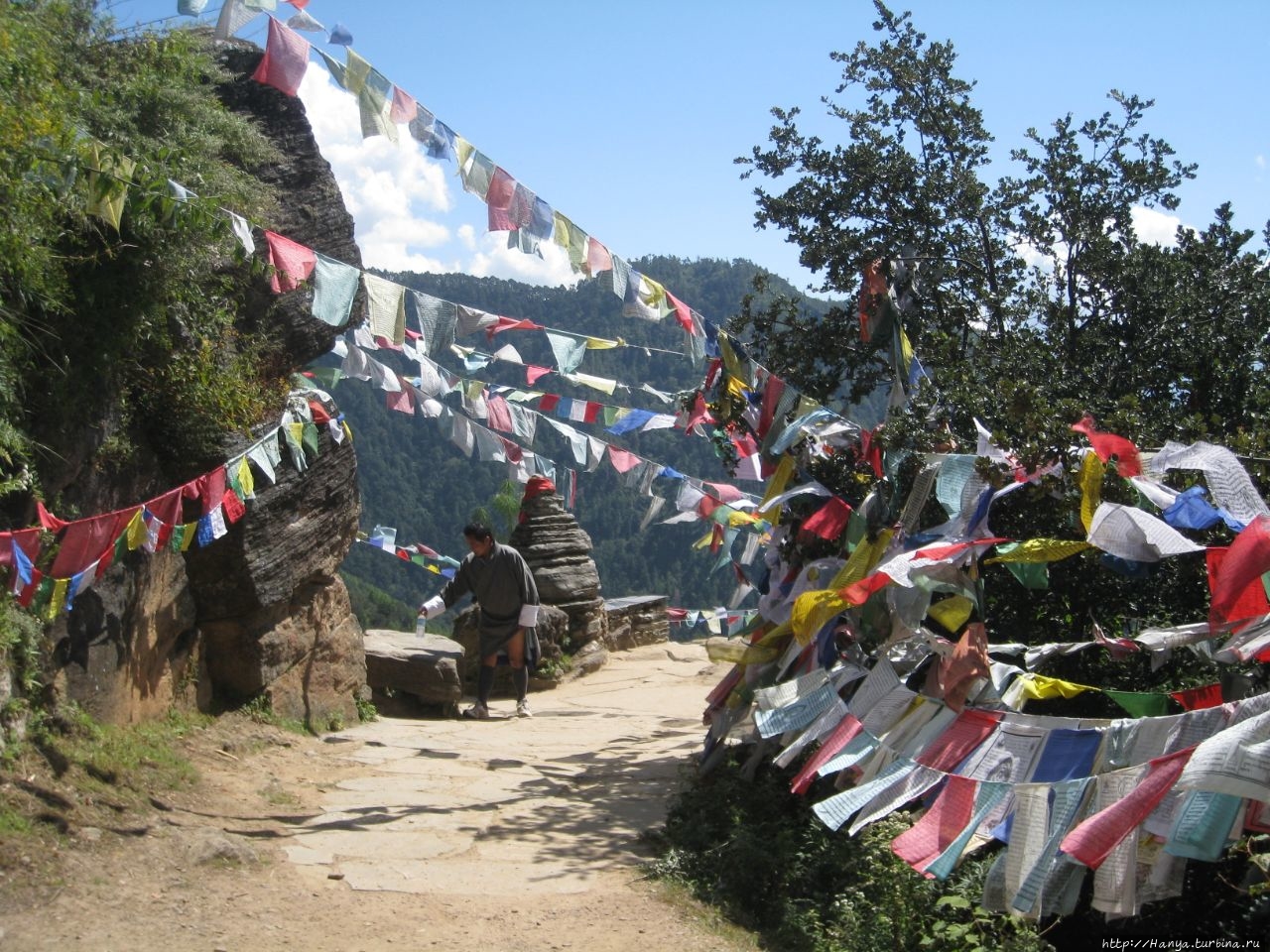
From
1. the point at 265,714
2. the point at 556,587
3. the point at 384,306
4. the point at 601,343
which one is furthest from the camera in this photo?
the point at 556,587

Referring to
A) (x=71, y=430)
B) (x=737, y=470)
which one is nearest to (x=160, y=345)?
(x=71, y=430)

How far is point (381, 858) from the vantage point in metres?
5.98

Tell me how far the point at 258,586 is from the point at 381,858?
3.04 metres

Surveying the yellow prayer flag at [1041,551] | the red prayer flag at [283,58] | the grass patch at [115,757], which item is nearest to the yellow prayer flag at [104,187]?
the red prayer flag at [283,58]

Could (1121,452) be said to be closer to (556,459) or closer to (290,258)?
(290,258)

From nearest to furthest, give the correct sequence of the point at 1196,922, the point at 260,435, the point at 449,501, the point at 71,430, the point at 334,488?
the point at 1196,922, the point at 71,430, the point at 260,435, the point at 334,488, the point at 449,501

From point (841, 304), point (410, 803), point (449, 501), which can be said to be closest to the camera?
point (410, 803)

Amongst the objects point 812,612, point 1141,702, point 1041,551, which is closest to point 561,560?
point 812,612

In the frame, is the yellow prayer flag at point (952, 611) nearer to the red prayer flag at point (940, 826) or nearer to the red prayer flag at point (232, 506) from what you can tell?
the red prayer flag at point (940, 826)

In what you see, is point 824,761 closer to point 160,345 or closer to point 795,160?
point 160,345

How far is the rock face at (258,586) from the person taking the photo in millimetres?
6973

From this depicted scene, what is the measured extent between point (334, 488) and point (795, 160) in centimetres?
474

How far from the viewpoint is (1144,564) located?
17.5 ft

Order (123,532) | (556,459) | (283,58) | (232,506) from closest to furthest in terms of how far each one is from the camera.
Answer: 1. (123,532)
2. (283,58)
3. (232,506)
4. (556,459)
